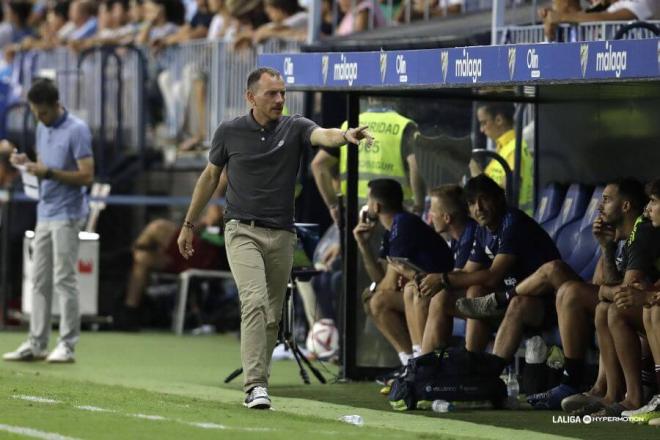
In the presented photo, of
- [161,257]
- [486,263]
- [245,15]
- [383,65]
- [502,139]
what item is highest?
[245,15]

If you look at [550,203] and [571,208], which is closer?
[571,208]

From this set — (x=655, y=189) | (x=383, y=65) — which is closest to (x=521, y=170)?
(x=383, y=65)

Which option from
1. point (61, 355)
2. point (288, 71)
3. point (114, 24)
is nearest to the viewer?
point (288, 71)

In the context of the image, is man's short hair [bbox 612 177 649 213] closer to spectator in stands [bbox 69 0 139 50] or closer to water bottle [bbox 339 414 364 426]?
water bottle [bbox 339 414 364 426]

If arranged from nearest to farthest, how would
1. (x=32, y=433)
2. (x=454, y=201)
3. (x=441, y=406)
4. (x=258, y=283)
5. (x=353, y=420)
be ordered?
1. (x=32, y=433)
2. (x=353, y=420)
3. (x=258, y=283)
4. (x=441, y=406)
5. (x=454, y=201)

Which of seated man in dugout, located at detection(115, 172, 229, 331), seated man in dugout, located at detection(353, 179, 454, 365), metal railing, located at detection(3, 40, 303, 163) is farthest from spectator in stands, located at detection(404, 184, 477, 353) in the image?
metal railing, located at detection(3, 40, 303, 163)

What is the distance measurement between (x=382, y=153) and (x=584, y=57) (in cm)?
375

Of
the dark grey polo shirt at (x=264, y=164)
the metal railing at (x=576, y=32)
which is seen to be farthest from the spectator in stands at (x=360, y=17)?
the dark grey polo shirt at (x=264, y=164)

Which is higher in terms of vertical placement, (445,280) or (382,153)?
(382,153)

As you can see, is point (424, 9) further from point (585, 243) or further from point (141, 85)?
point (585, 243)

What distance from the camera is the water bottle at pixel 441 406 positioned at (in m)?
11.5

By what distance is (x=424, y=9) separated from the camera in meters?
18.1

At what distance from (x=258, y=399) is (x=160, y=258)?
899 centimetres

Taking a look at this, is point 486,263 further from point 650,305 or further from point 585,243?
point 650,305
